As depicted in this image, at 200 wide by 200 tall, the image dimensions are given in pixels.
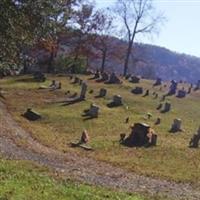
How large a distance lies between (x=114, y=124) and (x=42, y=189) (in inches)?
822

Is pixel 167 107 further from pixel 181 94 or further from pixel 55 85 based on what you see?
pixel 55 85

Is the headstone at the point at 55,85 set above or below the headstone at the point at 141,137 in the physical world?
below

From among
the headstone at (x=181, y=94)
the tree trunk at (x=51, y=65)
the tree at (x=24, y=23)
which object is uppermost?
the tree at (x=24, y=23)

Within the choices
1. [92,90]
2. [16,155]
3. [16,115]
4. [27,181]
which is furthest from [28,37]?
[92,90]

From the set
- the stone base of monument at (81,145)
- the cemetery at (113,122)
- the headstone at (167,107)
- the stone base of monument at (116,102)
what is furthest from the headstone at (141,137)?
the headstone at (167,107)

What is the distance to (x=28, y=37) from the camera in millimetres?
24328

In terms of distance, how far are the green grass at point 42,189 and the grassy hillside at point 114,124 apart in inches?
229

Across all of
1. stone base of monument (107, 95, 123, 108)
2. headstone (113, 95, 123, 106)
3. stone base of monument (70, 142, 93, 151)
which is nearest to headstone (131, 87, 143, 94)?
stone base of monument (107, 95, 123, 108)

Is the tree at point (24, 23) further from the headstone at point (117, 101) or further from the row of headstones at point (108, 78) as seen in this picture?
the row of headstones at point (108, 78)

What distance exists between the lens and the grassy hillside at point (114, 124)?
27.5 m

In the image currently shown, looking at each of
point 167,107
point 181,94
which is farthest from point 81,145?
point 181,94

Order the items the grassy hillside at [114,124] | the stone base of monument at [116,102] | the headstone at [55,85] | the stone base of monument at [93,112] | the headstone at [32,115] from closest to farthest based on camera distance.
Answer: the grassy hillside at [114,124] → the headstone at [32,115] → the stone base of monument at [93,112] → the stone base of monument at [116,102] → the headstone at [55,85]

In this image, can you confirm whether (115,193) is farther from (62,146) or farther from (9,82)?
(9,82)

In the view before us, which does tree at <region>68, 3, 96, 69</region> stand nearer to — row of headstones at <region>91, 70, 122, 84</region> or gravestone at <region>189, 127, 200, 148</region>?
row of headstones at <region>91, 70, 122, 84</region>
